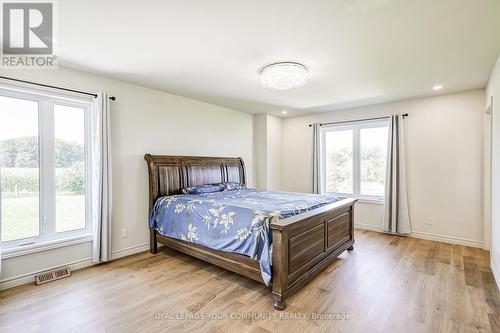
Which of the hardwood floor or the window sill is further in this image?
the window sill

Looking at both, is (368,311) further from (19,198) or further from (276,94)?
(19,198)

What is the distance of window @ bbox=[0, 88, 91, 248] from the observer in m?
2.59

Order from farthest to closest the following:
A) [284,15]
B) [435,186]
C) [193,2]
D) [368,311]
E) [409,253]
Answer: [435,186] < [409,253] < [368,311] < [284,15] < [193,2]

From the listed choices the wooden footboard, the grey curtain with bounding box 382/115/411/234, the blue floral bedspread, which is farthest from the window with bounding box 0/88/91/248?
the grey curtain with bounding box 382/115/411/234

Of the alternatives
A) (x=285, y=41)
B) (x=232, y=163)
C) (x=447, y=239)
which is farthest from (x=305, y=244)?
(x=447, y=239)

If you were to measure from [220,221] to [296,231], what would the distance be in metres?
0.81

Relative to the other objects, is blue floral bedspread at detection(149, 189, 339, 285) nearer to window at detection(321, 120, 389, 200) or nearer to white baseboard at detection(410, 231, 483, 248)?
window at detection(321, 120, 389, 200)

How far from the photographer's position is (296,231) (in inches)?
92.3

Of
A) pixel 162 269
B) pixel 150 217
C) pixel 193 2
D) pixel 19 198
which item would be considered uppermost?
pixel 193 2

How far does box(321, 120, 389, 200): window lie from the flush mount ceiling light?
8.46 feet

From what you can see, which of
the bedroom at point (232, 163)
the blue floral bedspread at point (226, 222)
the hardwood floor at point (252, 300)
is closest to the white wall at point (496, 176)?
the bedroom at point (232, 163)

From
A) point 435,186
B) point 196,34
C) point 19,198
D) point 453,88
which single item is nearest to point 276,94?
point 196,34

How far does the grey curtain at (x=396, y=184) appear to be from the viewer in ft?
13.8

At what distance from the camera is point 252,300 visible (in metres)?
2.30
